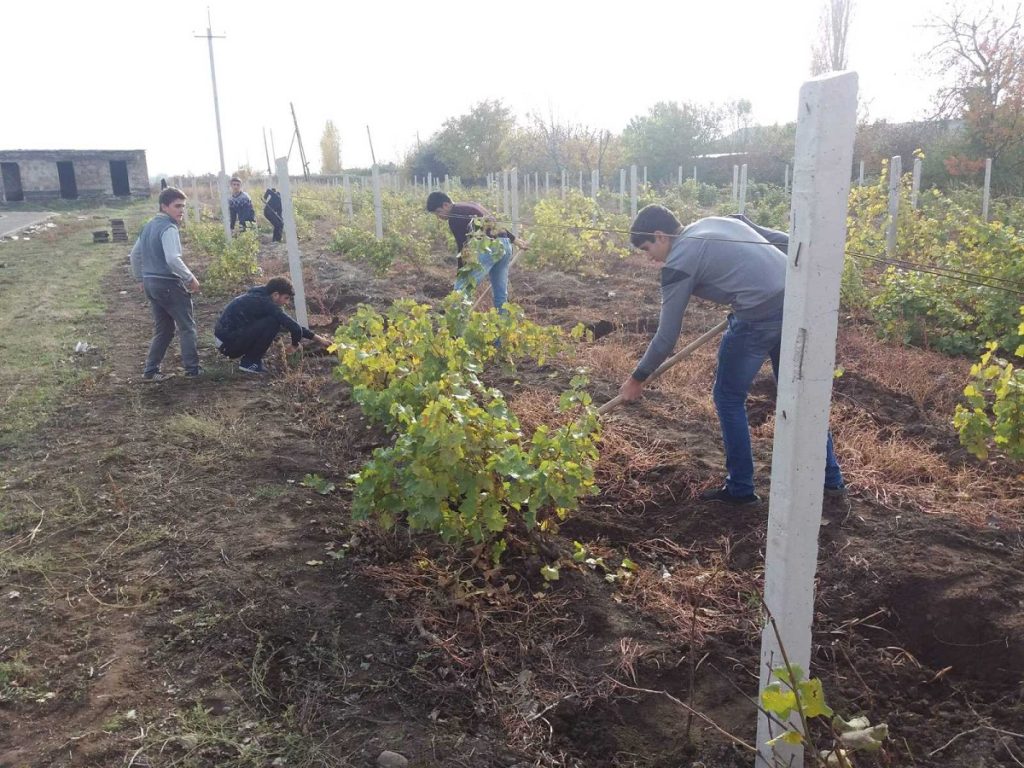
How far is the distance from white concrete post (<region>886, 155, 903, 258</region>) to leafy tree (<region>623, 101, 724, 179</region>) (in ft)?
88.0

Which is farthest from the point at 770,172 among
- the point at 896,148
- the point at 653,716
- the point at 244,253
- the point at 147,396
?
the point at 653,716

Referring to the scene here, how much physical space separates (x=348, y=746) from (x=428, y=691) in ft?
1.07

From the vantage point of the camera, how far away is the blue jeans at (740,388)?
3.57m

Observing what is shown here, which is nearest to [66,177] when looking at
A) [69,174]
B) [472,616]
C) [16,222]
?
[69,174]

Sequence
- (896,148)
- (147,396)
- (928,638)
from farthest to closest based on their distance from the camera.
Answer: (896,148)
(147,396)
(928,638)

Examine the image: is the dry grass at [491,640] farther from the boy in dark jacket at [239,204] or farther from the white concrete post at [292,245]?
the boy in dark jacket at [239,204]

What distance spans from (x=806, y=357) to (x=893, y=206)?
878cm

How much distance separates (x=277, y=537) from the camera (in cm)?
363

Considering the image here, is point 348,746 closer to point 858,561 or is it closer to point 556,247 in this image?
point 858,561

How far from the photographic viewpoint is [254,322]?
659 cm

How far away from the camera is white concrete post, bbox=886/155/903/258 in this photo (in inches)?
363

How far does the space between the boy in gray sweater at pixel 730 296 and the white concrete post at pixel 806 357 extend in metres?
1.73

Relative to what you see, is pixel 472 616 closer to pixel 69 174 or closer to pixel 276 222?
pixel 276 222

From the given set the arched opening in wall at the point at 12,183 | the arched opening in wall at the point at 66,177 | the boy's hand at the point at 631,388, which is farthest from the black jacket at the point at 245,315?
the arched opening in wall at the point at 12,183
